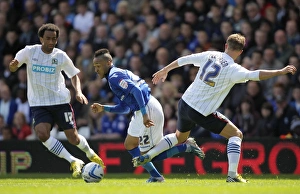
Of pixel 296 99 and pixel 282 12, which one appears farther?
pixel 282 12

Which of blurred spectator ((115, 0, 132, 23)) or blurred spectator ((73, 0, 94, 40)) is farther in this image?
A: blurred spectator ((73, 0, 94, 40))

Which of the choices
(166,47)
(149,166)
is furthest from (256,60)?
(149,166)

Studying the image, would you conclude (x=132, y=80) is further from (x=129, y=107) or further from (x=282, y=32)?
(x=282, y=32)

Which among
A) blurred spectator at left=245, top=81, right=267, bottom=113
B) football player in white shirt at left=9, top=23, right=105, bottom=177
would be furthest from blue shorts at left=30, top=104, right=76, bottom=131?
blurred spectator at left=245, top=81, right=267, bottom=113

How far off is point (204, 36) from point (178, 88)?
1420mm

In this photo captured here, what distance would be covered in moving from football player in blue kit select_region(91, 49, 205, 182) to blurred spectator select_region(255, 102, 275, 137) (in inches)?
150

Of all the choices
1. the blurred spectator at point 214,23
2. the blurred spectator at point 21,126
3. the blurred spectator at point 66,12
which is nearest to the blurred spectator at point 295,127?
the blurred spectator at point 214,23

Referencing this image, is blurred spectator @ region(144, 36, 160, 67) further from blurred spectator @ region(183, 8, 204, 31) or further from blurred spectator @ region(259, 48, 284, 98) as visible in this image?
blurred spectator @ region(259, 48, 284, 98)

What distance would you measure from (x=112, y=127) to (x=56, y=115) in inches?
185

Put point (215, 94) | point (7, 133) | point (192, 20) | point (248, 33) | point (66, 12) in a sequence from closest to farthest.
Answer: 1. point (215, 94)
2. point (248, 33)
3. point (7, 133)
4. point (192, 20)
5. point (66, 12)

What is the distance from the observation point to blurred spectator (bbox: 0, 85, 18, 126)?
1803 cm

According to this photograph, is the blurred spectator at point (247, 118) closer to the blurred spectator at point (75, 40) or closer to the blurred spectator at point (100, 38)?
the blurred spectator at point (100, 38)

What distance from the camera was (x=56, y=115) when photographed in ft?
40.1

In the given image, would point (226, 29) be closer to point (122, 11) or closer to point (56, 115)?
point (122, 11)
